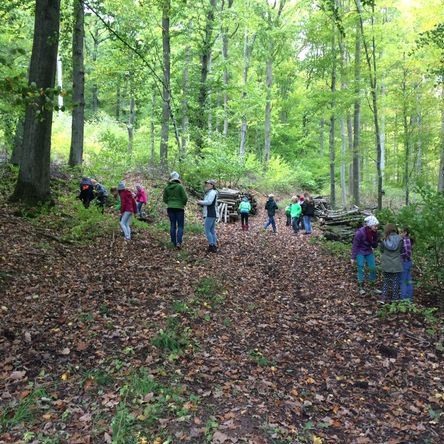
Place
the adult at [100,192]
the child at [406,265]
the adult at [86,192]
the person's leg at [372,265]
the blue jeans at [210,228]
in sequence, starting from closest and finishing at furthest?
1. the child at [406,265]
2. the person's leg at [372,265]
3. the blue jeans at [210,228]
4. the adult at [86,192]
5. the adult at [100,192]

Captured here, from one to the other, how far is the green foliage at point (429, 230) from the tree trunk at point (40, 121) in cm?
795

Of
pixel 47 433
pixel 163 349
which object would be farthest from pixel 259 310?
pixel 47 433

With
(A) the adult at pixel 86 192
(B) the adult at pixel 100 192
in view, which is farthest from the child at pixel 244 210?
(A) the adult at pixel 86 192

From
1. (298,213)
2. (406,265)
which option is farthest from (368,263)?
(298,213)

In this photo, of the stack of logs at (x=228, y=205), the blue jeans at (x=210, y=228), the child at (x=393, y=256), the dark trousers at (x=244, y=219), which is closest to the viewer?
the child at (x=393, y=256)

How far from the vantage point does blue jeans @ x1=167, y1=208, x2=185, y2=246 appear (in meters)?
10.2

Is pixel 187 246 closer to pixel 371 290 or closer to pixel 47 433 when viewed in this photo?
pixel 371 290

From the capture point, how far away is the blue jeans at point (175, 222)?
10.2 metres

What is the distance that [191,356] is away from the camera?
18.1 ft

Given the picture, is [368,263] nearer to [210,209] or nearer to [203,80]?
[210,209]

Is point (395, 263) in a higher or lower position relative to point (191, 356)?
higher

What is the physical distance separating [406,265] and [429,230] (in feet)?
2.70

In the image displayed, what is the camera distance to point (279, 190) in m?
28.8

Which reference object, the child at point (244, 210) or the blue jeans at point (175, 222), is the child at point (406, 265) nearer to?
the blue jeans at point (175, 222)
